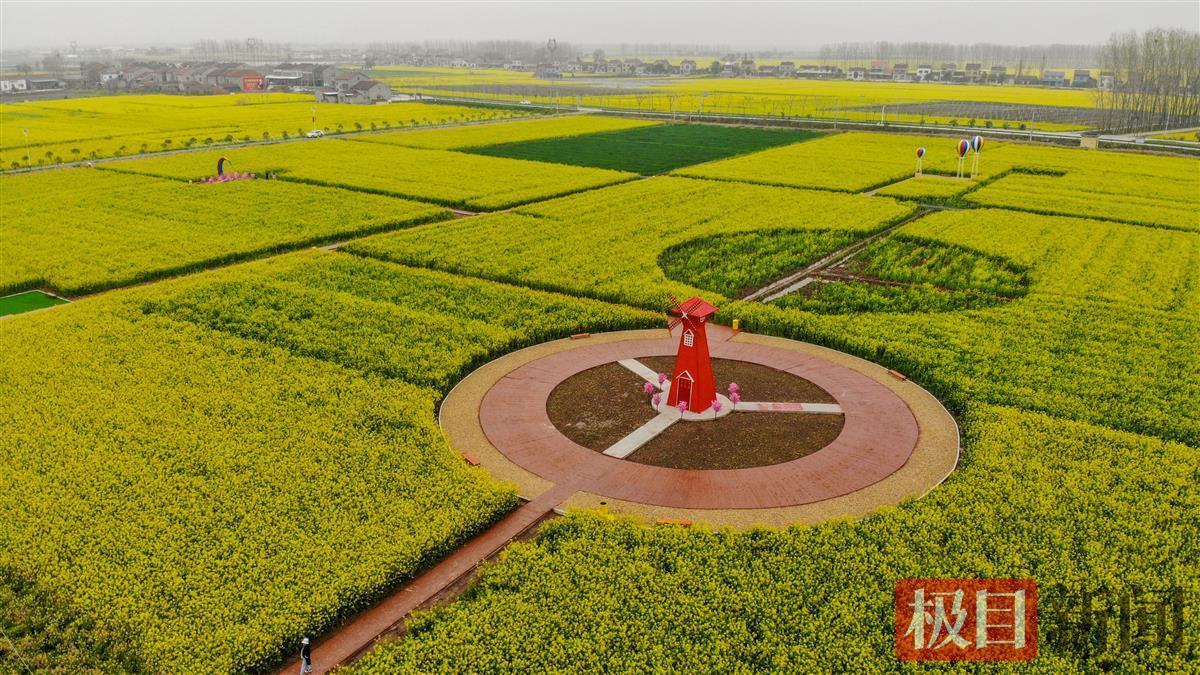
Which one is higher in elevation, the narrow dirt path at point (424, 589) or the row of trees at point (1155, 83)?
the row of trees at point (1155, 83)

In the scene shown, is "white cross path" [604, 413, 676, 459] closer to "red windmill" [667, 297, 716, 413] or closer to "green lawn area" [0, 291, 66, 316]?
"red windmill" [667, 297, 716, 413]

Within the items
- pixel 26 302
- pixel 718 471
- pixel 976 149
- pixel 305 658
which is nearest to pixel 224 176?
pixel 26 302

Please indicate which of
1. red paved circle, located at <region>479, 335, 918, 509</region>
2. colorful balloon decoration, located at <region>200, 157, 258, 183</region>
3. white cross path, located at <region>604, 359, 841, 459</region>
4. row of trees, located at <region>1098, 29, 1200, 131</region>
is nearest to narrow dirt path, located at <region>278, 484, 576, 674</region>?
red paved circle, located at <region>479, 335, 918, 509</region>

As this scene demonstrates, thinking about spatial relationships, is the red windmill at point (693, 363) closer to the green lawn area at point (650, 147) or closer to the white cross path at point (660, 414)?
the white cross path at point (660, 414)

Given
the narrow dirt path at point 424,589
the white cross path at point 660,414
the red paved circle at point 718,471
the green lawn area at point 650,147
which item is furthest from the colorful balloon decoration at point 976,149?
the narrow dirt path at point 424,589

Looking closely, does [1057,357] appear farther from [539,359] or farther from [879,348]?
[539,359]
